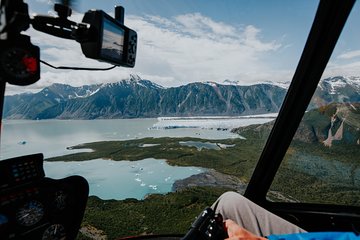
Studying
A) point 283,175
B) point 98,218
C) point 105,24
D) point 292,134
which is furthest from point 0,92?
point 98,218

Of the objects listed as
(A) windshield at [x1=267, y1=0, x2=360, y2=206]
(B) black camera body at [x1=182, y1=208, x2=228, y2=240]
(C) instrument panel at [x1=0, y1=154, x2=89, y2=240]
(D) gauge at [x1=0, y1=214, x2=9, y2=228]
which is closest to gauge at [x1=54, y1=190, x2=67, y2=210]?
(C) instrument panel at [x1=0, y1=154, x2=89, y2=240]

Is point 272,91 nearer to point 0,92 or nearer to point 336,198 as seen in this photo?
point 336,198

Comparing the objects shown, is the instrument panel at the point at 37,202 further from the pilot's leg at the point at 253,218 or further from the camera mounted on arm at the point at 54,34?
the pilot's leg at the point at 253,218

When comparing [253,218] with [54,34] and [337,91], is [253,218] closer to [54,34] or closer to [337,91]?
[337,91]

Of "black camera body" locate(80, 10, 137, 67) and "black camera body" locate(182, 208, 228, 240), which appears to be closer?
"black camera body" locate(80, 10, 137, 67)

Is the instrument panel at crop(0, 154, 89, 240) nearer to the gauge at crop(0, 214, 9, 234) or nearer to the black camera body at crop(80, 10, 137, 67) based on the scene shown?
the gauge at crop(0, 214, 9, 234)

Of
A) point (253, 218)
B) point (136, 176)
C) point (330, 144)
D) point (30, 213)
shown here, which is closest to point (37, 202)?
point (30, 213)
